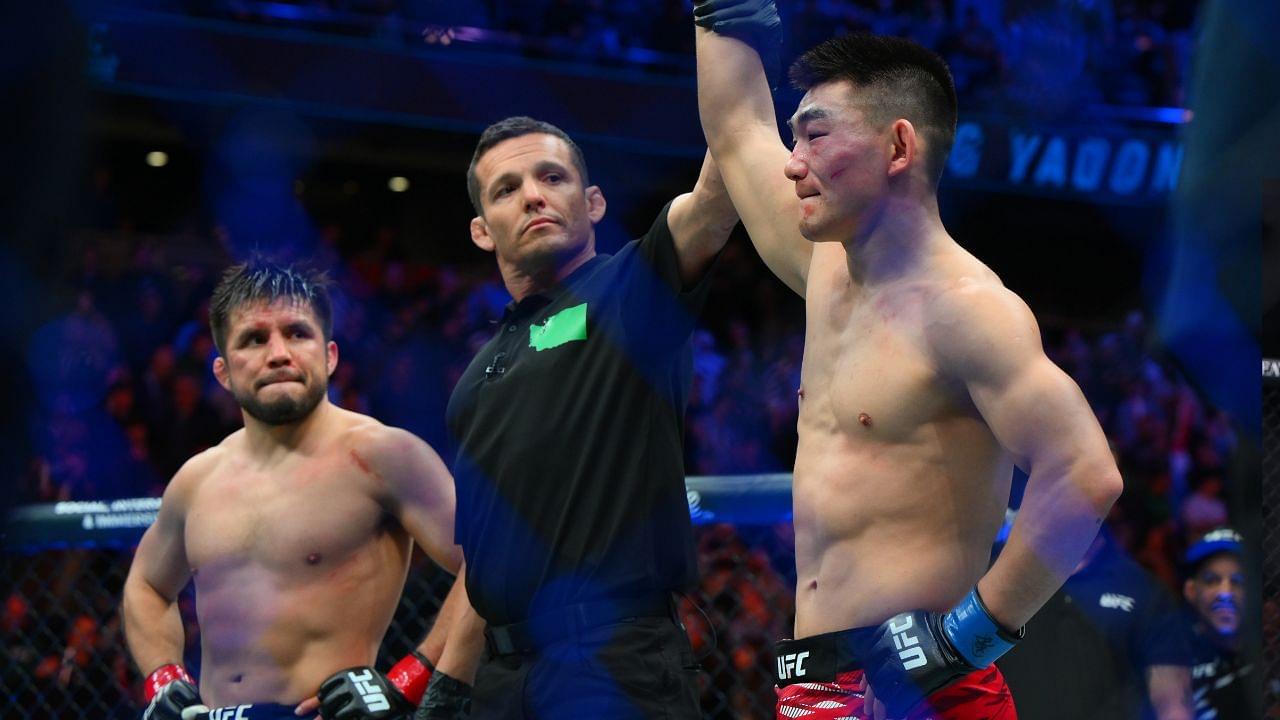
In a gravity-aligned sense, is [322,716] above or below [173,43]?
below

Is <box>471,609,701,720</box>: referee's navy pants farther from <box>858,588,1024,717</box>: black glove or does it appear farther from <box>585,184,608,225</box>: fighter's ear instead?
<box>585,184,608,225</box>: fighter's ear

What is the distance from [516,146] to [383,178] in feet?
17.2

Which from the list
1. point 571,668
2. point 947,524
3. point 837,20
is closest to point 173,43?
point 837,20

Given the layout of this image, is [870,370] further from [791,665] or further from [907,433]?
[791,665]

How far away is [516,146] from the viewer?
7.72 ft

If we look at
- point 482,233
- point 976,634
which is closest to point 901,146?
point 976,634

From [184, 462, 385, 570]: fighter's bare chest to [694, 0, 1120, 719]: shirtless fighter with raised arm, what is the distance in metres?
1.12

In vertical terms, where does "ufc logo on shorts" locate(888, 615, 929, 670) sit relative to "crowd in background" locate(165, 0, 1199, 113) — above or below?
→ below

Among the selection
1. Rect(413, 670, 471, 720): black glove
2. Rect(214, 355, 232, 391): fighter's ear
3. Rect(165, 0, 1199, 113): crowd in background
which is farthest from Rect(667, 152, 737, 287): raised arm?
Rect(165, 0, 1199, 113): crowd in background

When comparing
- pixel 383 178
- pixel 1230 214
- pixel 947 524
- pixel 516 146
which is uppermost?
pixel 383 178

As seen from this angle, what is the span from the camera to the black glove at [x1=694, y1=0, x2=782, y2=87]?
185 cm

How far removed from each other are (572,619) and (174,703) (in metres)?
0.96

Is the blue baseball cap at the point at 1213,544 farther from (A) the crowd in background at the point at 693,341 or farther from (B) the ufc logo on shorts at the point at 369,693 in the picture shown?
(B) the ufc logo on shorts at the point at 369,693

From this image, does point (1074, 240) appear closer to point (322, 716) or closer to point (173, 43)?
point (173, 43)
